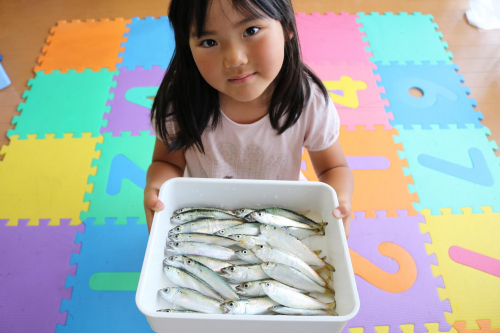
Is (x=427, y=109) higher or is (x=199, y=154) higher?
(x=199, y=154)

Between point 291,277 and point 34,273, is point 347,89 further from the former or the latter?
point 34,273

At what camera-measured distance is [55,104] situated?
1.64 metres

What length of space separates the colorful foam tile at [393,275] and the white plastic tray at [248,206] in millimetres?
609

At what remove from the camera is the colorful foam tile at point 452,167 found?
1325 mm

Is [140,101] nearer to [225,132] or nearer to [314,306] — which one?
[225,132]

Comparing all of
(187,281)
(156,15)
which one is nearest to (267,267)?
(187,281)

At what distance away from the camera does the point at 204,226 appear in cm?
63

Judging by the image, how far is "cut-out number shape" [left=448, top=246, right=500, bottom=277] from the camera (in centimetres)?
117

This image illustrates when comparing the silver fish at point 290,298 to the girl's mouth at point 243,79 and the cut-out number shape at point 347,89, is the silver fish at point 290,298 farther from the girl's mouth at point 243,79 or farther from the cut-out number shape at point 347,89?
the cut-out number shape at point 347,89

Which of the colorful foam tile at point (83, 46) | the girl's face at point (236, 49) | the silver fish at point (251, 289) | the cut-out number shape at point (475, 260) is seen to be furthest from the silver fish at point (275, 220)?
→ the colorful foam tile at point (83, 46)

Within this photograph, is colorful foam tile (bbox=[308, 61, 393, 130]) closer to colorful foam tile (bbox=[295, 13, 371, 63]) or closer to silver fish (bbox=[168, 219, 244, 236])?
colorful foam tile (bbox=[295, 13, 371, 63])

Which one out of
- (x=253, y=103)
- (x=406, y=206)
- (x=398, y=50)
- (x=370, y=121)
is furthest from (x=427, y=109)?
(x=253, y=103)

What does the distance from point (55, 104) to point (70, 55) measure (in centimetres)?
35

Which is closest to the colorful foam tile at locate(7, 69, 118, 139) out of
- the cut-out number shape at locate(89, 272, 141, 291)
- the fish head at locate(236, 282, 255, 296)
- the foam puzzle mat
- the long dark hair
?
the foam puzzle mat
